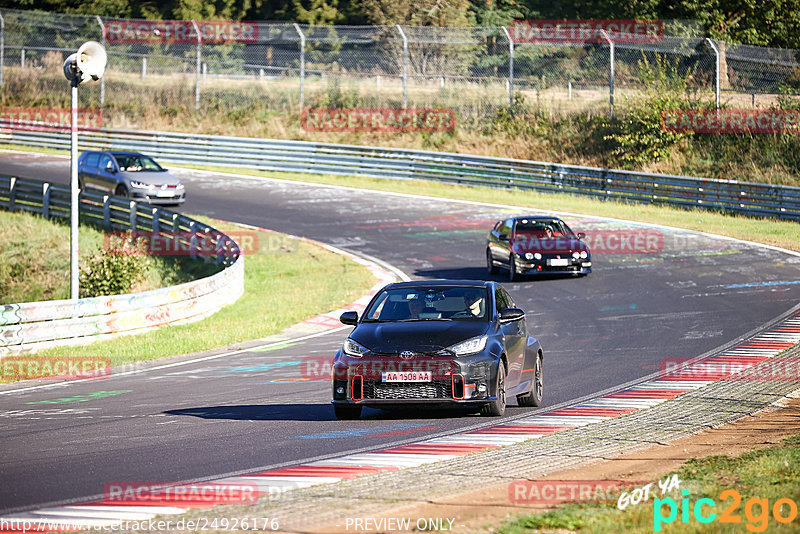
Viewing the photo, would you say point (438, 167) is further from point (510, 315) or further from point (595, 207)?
point (510, 315)

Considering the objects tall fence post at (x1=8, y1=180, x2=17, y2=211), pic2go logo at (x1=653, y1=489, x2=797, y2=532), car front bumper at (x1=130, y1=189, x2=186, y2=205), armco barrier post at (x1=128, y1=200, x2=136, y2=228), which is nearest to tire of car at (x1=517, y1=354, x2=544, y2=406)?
pic2go logo at (x1=653, y1=489, x2=797, y2=532)

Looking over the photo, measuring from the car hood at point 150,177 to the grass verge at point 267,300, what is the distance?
7.25ft

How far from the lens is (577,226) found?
1245 inches

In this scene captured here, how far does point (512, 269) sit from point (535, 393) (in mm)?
11971

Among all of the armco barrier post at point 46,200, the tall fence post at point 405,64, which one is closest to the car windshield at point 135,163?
the armco barrier post at point 46,200

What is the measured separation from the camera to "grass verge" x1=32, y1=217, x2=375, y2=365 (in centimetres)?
1738

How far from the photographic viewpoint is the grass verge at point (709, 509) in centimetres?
653

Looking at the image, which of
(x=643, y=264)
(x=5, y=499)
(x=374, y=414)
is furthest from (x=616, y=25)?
(x=5, y=499)

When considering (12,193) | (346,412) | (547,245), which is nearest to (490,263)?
(547,245)

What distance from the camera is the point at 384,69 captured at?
4500cm

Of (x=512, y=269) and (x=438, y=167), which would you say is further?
(x=438, y=167)

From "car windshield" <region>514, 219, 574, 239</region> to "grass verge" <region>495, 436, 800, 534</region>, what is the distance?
53.5 ft

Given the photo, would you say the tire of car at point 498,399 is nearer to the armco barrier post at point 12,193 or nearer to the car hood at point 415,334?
the car hood at point 415,334

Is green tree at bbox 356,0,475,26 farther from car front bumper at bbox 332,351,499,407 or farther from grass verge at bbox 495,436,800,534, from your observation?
grass verge at bbox 495,436,800,534
